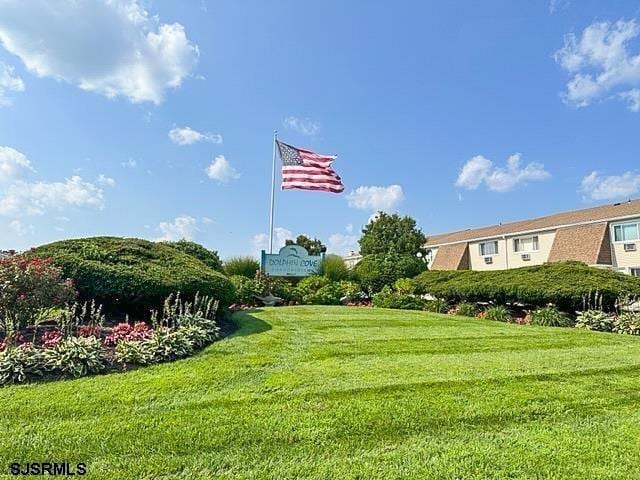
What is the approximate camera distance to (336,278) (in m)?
15.6

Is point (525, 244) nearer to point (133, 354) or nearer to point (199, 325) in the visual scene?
point (199, 325)

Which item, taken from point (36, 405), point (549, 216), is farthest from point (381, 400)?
point (549, 216)

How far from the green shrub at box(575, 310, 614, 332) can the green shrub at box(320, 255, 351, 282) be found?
7.94 meters

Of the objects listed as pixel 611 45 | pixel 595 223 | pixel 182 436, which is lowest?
pixel 182 436

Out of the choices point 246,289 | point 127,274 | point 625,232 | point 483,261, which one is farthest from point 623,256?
point 127,274

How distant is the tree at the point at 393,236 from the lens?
95.7ft

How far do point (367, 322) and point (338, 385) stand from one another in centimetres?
479

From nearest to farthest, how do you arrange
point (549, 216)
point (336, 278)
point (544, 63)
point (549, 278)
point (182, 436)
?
1. point (182, 436)
2. point (549, 278)
3. point (544, 63)
4. point (336, 278)
5. point (549, 216)

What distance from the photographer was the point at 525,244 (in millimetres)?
26281

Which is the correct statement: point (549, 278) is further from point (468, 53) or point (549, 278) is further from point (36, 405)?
point (36, 405)

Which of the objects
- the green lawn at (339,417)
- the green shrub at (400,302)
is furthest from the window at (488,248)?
the green lawn at (339,417)

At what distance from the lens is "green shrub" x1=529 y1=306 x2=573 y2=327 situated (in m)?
9.70

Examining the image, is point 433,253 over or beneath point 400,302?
over

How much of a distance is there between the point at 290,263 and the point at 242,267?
1.66 metres
